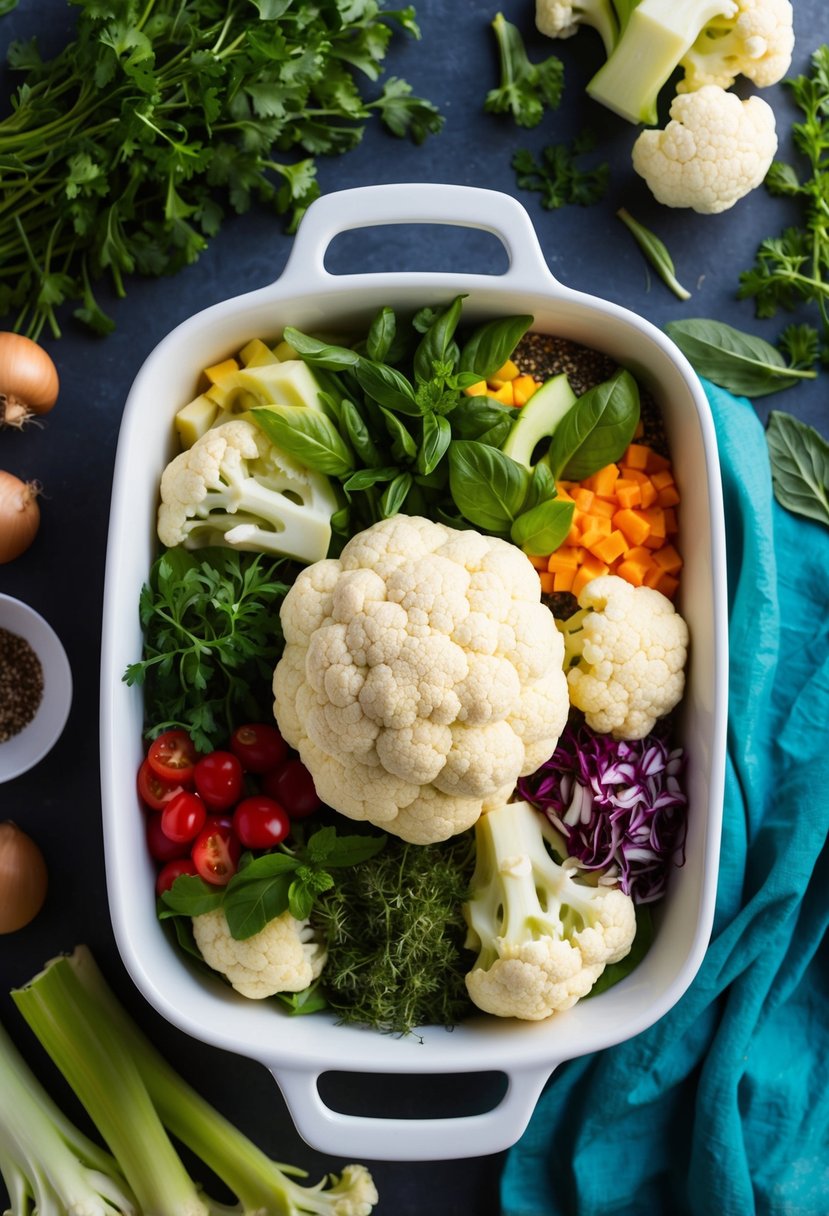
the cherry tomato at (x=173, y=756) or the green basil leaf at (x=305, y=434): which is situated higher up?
the green basil leaf at (x=305, y=434)

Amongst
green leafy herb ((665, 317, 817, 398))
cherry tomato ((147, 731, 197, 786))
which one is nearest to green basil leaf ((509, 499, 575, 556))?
green leafy herb ((665, 317, 817, 398))

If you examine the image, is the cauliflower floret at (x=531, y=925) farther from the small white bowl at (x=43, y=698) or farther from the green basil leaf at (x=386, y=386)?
the small white bowl at (x=43, y=698)

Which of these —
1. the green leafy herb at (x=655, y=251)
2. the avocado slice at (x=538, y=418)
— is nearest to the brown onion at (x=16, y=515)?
the avocado slice at (x=538, y=418)

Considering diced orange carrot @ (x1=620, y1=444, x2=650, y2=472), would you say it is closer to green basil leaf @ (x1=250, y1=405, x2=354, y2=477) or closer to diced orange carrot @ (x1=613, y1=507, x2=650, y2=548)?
diced orange carrot @ (x1=613, y1=507, x2=650, y2=548)

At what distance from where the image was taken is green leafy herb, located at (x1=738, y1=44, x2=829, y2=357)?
2002 mm

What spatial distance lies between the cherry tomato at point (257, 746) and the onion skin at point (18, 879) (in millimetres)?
477

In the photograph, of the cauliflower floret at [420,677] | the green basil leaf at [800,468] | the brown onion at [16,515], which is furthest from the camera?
the green basil leaf at [800,468]

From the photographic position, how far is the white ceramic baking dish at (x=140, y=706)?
1.62m

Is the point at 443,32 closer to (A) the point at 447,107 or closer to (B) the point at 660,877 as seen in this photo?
(A) the point at 447,107

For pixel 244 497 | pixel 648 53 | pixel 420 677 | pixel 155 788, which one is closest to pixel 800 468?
pixel 648 53

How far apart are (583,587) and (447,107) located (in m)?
0.98

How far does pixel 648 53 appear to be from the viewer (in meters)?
1.90

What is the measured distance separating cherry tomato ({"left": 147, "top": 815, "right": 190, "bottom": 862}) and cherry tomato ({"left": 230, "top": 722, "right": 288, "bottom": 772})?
16 centimetres

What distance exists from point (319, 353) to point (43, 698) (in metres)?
0.82
